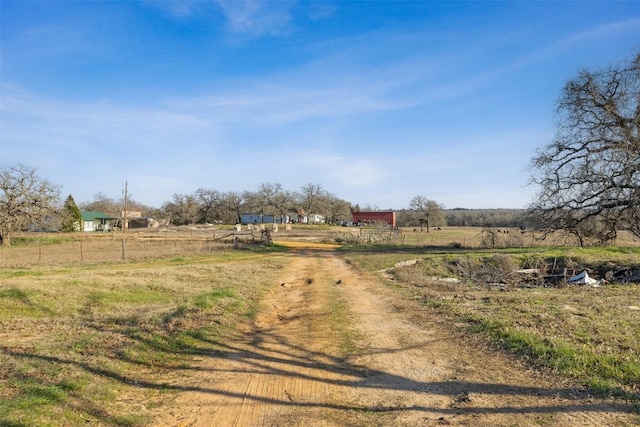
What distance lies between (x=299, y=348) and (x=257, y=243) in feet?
106

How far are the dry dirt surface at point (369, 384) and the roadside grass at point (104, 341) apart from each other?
2.01 feet

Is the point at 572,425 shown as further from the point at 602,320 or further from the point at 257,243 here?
the point at 257,243

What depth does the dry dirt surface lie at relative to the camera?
5.04 meters

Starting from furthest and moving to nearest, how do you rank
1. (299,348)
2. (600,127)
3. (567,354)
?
1. (600,127)
2. (299,348)
3. (567,354)

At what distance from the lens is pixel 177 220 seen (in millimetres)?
111250

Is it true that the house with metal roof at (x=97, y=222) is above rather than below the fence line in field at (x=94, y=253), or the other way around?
above

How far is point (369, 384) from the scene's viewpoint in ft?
20.2

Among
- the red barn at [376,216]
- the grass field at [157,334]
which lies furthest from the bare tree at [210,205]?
the grass field at [157,334]

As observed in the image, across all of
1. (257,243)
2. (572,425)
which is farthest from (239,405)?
(257,243)

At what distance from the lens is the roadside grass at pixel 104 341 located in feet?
17.3

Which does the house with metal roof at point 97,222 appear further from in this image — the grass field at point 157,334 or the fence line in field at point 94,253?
the grass field at point 157,334

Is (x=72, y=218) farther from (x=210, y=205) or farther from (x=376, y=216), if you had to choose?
(x=376, y=216)

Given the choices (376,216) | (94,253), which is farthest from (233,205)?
Result: (94,253)

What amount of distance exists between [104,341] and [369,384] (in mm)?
5093
